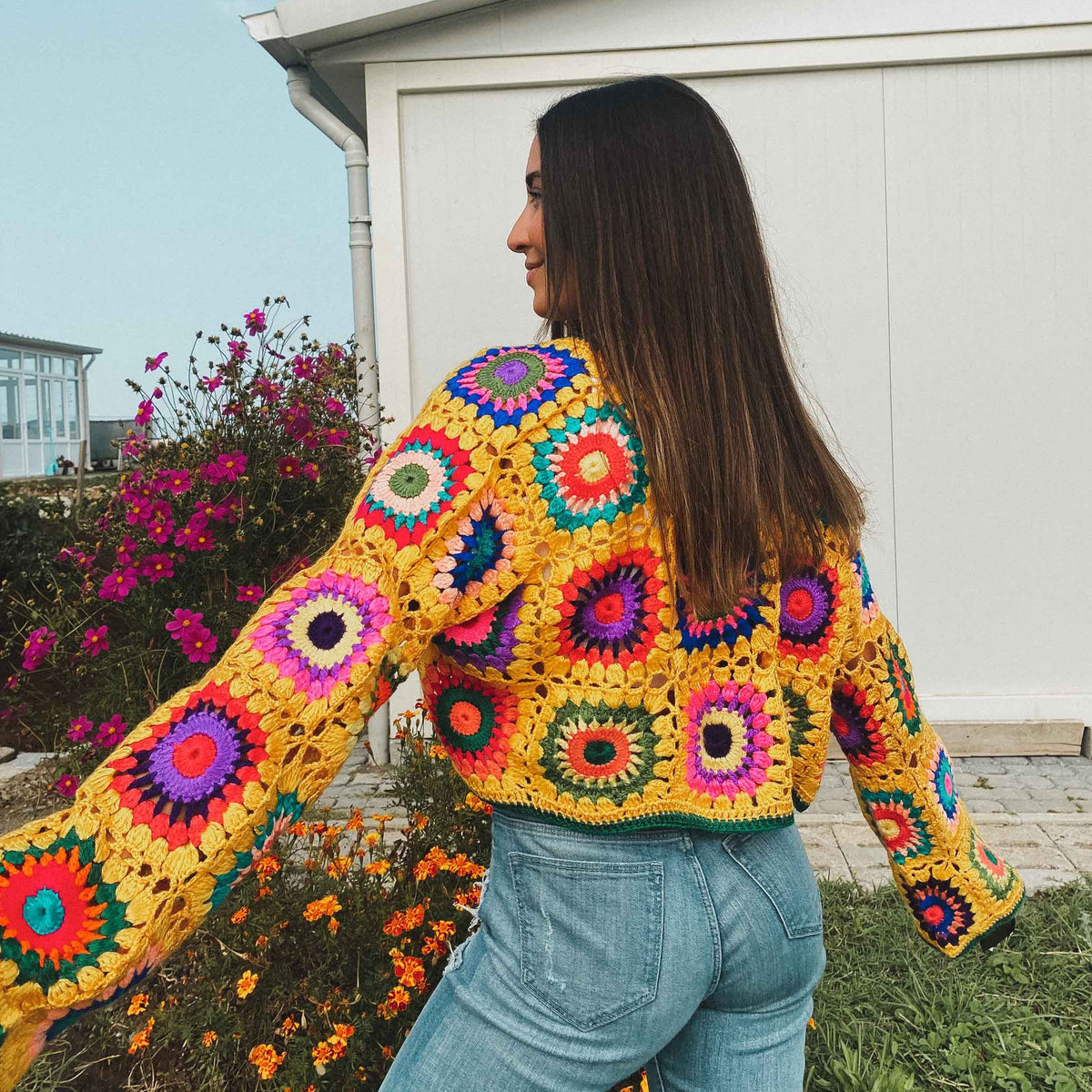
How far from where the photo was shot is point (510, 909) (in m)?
1.15

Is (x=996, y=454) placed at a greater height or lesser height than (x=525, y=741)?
greater

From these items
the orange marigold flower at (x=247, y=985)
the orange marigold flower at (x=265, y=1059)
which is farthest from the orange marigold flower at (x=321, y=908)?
the orange marigold flower at (x=265, y=1059)

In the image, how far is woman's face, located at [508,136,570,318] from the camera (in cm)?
124

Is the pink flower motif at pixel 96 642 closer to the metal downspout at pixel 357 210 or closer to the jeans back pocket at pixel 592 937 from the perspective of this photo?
the jeans back pocket at pixel 592 937

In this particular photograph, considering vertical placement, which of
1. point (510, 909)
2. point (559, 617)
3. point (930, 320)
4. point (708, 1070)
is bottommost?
point (708, 1070)

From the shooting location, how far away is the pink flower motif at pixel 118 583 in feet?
9.39

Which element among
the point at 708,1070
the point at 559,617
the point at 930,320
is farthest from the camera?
the point at 930,320

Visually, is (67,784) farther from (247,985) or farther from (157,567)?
(247,985)

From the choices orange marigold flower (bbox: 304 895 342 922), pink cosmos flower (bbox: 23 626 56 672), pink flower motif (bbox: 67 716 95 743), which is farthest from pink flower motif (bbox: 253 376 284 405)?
orange marigold flower (bbox: 304 895 342 922)

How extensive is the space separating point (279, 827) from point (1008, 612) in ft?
17.5

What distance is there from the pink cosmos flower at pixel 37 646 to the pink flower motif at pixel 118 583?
260 millimetres

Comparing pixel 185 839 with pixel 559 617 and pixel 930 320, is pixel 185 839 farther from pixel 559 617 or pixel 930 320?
pixel 930 320

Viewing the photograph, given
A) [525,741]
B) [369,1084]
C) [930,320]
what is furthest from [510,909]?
[930,320]

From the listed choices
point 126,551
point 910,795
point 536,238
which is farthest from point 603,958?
point 126,551
